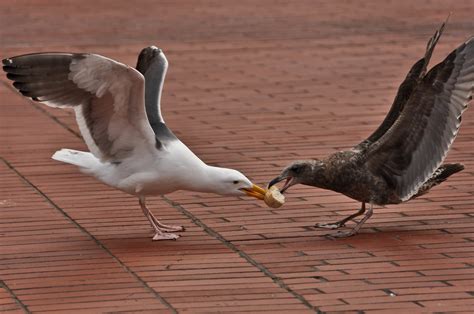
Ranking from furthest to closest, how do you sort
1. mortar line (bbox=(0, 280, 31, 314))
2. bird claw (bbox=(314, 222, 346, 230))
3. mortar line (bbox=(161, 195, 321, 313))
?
bird claw (bbox=(314, 222, 346, 230)) < mortar line (bbox=(161, 195, 321, 313)) < mortar line (bbox=(0, 280, 31, 314))

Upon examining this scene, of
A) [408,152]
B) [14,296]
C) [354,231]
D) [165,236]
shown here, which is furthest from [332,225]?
[14,296]

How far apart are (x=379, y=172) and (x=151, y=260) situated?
1.18m

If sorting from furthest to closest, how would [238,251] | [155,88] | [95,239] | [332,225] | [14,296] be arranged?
[155,88], [332,225], [95,239], [238,251], [14,296]

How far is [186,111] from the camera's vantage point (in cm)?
902

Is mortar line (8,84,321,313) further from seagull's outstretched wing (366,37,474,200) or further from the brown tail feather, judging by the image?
the brown tail feather

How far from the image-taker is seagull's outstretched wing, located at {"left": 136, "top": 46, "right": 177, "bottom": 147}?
6217 millimetres

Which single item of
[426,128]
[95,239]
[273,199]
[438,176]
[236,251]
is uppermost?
[426,128]

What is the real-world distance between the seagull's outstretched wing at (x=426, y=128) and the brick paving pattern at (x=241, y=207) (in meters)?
0.28

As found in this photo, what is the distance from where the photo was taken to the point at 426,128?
6047mm

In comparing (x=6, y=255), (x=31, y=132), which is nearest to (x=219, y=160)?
(x=31, y=132)

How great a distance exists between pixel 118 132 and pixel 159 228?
48 centimetres

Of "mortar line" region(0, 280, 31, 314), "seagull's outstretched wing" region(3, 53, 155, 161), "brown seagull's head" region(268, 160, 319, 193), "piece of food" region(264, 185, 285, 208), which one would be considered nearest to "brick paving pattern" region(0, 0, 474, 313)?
"mortar line" region(0, 280, 31, 314)

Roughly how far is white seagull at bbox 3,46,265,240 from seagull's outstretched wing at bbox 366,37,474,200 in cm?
63

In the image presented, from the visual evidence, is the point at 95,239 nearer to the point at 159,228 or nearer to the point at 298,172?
the point at 159,228
